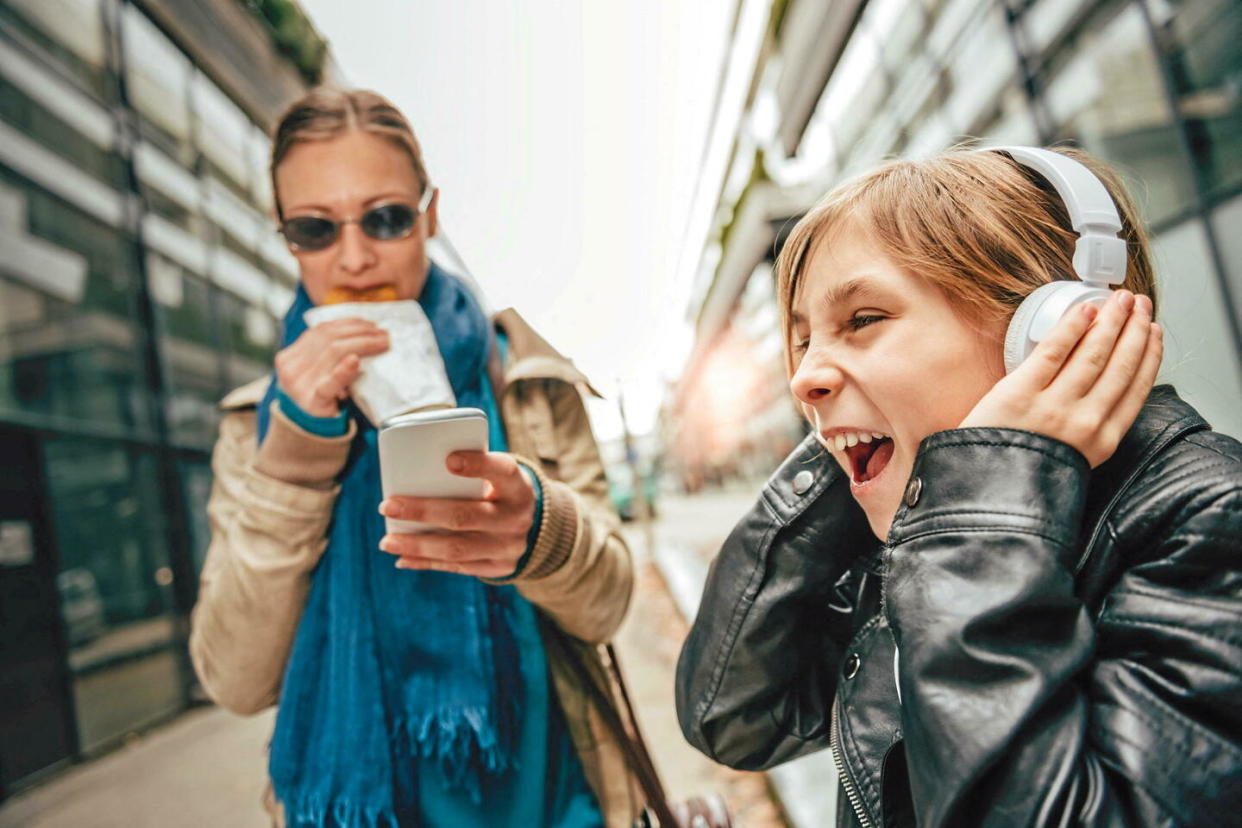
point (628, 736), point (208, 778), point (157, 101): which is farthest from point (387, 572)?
point (157, 101)

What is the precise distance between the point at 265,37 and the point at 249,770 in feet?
13.6

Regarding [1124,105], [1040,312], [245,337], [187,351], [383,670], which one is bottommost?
[383,670]

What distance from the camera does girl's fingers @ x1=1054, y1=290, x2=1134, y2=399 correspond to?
613 millimetres

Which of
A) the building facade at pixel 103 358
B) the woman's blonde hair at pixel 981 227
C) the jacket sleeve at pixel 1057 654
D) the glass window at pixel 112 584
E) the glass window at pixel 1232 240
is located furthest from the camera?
the glass window at pixel 112 584

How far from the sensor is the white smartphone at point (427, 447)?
734 millimetres

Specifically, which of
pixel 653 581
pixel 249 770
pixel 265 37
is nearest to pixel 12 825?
pixel 249 770

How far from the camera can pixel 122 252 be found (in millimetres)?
5145

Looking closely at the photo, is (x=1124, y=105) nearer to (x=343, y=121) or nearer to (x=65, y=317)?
(x=343, y=121)

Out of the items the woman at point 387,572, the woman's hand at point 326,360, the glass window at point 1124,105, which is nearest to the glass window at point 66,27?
the woman at point 387,572

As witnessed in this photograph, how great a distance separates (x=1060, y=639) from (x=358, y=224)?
923mm

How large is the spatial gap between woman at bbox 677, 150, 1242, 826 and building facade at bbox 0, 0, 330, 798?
2.07 m

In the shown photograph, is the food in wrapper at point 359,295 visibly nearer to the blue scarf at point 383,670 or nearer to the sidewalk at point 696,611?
the blue scarf at point 383,670

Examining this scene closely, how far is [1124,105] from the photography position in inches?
172

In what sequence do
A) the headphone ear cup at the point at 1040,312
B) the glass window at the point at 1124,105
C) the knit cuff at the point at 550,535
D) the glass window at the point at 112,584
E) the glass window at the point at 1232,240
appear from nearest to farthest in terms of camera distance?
1. the headphone ear cup at the point at 1040,312
2. the knit cuff at the point at 550,535
3. the glass window at the point at 1232,240
4. the glass window at the point at 1124,105
5. the glass window at the point at 112,584
